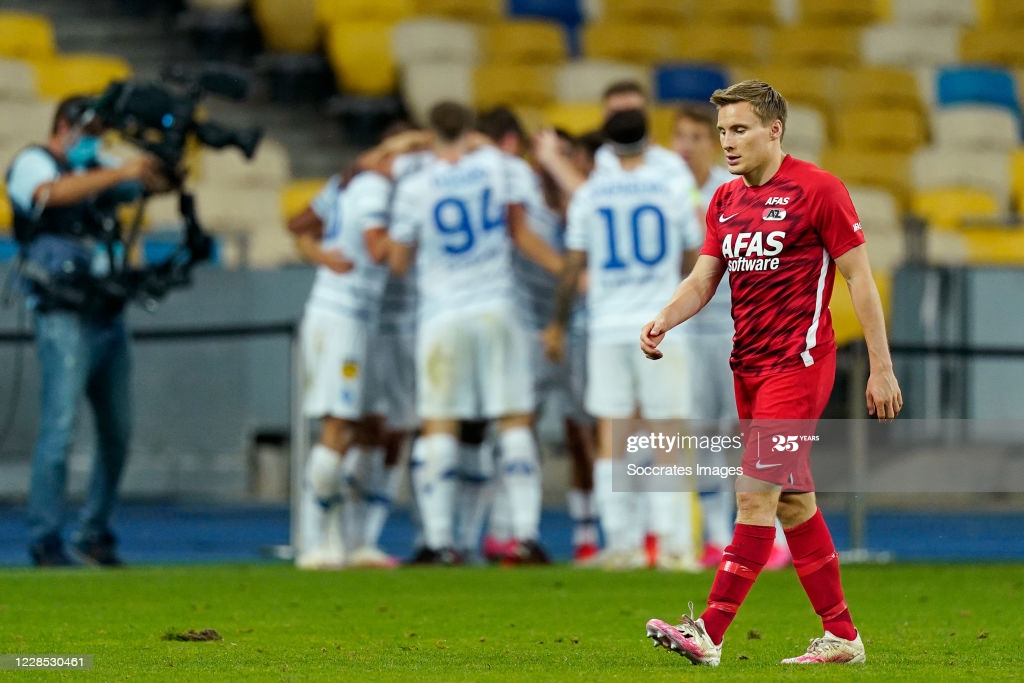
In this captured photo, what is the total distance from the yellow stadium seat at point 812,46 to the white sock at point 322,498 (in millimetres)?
9564

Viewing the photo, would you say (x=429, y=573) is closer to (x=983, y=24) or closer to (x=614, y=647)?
(x=614, y=647)

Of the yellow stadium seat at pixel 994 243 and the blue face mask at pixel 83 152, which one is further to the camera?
the yellow stadium seat at pixel 994 243

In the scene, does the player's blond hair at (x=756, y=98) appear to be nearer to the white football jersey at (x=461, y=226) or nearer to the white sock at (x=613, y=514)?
the white sock at (x=613, y=514)

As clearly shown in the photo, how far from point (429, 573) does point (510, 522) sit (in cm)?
140

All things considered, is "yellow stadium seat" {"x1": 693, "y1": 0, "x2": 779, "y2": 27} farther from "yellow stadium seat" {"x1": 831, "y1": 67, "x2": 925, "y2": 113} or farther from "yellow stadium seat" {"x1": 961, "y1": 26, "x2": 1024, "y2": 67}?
"yellow stadium seat" {"x1": 961, "y1": 26, "x2": 1024, "y2": 67}

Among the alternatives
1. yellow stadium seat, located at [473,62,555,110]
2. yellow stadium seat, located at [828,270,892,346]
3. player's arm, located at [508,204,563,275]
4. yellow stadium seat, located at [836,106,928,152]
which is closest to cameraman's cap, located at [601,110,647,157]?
player's arm, located at [508,204,563,275]

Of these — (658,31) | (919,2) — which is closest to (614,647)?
(658,31)

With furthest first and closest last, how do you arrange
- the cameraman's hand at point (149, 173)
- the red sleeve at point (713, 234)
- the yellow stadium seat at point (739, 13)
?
1. the yellow stadium seat at point (739, 13)
2. the cameraman's hand at point (149, 173)
3. the red sleeve at point (713, 234)

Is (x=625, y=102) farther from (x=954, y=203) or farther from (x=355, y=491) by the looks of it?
(x=954, y=203)

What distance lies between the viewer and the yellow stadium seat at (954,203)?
15.9 metres

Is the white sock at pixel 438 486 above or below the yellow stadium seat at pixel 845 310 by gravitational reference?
below

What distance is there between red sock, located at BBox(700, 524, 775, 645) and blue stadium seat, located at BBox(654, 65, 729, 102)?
12.1 m

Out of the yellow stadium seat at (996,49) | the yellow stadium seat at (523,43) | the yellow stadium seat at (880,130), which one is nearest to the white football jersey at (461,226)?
the yellow stadium seat at (523,43)

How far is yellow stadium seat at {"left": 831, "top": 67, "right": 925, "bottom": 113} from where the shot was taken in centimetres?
1762
